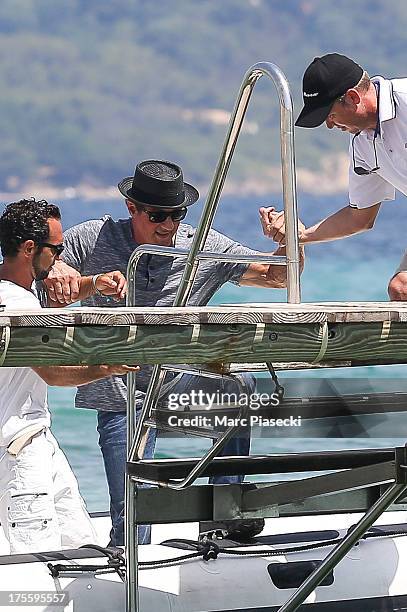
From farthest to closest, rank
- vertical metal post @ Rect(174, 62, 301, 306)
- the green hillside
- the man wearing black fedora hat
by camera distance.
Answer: the green hillside < the man wearing black fedora hat < vertical metal post @ Rect(174, 62, 301, 306)

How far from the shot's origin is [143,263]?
4.28 m

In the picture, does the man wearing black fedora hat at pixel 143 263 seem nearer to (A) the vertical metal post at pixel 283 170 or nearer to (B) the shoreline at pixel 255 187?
(A) the vertical metal post at pixel 283 170

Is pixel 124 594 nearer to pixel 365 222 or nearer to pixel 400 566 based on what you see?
pixel 400 566

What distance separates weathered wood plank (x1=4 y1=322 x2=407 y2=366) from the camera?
2.36m

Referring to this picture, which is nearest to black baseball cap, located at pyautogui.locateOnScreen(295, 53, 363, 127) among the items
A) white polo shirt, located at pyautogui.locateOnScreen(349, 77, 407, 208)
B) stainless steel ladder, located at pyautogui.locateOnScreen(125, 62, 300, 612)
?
white polo shirt, located at pyautogui.locateOnScreen(349, 77, 407, 208)

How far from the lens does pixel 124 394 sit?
13.9 ft

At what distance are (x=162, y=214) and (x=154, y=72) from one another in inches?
1594

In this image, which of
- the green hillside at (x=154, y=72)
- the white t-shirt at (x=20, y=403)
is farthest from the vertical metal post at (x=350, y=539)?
the green hillside at (x=154, y=72)

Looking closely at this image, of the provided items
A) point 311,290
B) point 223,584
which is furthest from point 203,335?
point 311,290

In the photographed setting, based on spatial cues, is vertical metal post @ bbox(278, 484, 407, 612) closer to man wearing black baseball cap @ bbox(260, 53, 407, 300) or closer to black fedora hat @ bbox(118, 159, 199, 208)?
man wearing black baseball cap @ bbox(260, 53, 407, 300)

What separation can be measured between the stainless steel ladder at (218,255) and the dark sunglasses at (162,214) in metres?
0.97

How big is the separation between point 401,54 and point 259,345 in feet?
145

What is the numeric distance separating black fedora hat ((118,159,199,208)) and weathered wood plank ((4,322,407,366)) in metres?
1.75

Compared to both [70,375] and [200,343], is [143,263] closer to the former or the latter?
[70,375]
